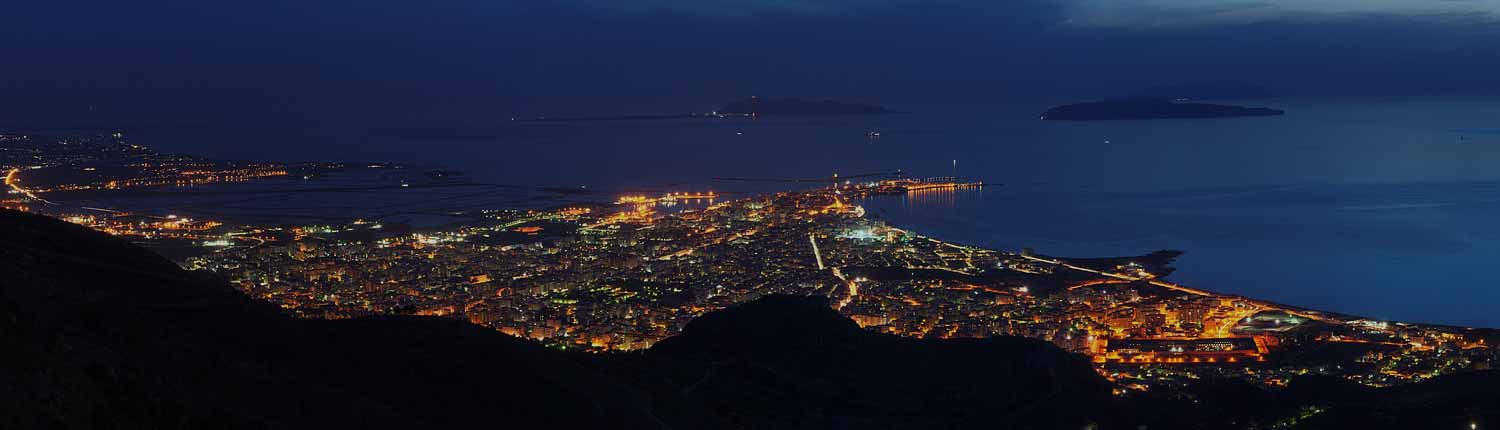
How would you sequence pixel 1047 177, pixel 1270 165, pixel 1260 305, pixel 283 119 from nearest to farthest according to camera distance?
pixel 1260 305 < pixel 1047 177 < pixel 1270 165 < pixel 283 119

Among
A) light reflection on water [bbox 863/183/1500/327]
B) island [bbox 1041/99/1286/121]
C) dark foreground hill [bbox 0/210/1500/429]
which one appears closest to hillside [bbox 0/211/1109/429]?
dark foreground hill [bbox 0/210/1500/429]

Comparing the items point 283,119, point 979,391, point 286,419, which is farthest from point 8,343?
point 283,119

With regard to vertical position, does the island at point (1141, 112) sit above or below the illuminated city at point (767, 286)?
below

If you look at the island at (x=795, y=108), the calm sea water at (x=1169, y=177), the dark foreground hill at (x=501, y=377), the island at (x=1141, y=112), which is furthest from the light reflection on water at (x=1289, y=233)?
the island at (x=795, y=108)

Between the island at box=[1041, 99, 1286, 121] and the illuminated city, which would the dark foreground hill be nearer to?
the illuminated city

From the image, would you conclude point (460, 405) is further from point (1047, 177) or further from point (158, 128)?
point (158, 128)

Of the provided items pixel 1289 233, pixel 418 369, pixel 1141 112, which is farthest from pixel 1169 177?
pixel 1141 112

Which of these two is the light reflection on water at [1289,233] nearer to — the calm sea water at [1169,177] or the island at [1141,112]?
A: the calm sea water at [1169,177]
